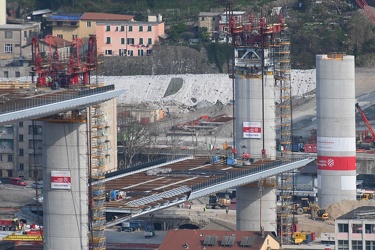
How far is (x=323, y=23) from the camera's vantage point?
141625 mm

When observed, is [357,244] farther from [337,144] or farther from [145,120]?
[145,120]

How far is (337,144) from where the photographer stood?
8856 centimetres

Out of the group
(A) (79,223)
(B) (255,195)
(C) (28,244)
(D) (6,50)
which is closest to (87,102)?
(A) (79,223)

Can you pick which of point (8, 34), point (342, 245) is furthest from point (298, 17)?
point (342, 245)

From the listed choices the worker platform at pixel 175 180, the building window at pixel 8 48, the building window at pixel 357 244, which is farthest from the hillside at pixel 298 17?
the building window at pixel 357 244

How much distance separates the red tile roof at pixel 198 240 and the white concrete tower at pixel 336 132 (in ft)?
53.3

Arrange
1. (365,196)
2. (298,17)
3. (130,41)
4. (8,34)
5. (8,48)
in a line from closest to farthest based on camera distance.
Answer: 1. (365,196)
2. (8,48)
3. (8,34)
4. (130,41)
5. (298,17)

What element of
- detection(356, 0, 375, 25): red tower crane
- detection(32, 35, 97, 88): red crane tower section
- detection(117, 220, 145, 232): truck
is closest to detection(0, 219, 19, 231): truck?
detection(117, 220, 145, 232): truck

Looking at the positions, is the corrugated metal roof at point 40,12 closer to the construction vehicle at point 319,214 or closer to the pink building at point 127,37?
the pink building at point 127,37

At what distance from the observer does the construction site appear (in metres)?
66.1

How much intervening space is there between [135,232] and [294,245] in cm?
899

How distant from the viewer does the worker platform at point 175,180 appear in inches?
2788

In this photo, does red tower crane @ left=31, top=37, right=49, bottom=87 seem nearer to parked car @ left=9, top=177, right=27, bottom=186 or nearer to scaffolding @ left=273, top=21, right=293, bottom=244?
scaffolding @ left=273, top=21, right=293, bottom=244

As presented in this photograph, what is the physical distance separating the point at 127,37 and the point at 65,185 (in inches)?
2909
